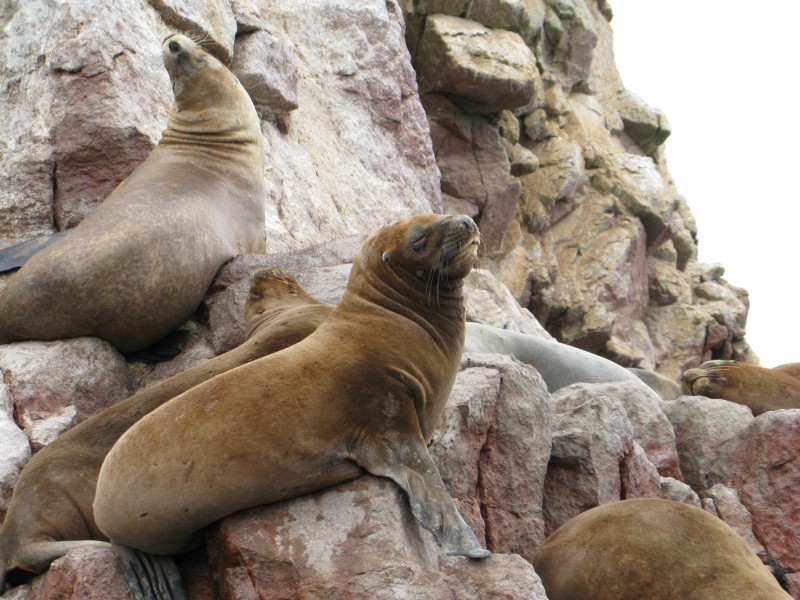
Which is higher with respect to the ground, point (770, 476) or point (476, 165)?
point (770, 476)

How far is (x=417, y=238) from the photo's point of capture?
4.15 metres

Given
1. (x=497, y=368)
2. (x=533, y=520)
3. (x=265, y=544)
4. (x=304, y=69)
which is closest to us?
(x=265, y=544)

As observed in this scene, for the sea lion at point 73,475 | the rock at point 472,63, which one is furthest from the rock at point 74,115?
the rock at point 472,63

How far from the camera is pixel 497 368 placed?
17.1 ft

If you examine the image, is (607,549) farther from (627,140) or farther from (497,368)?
(627,140)

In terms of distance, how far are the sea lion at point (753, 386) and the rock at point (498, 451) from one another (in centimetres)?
322

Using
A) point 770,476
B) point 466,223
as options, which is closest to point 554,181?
point 770,476

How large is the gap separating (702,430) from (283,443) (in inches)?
146

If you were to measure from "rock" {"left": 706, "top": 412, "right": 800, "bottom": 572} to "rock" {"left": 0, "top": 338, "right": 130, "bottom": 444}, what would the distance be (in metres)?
3.50

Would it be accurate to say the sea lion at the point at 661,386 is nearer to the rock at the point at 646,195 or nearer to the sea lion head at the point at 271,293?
the sea lion head at the point at 271,293

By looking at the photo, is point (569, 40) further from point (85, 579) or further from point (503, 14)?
point (85, 579)

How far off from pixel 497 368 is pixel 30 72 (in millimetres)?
4804

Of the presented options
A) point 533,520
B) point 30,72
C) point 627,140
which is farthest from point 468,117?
point 533,520

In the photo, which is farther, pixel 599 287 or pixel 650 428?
pixel 599 287
